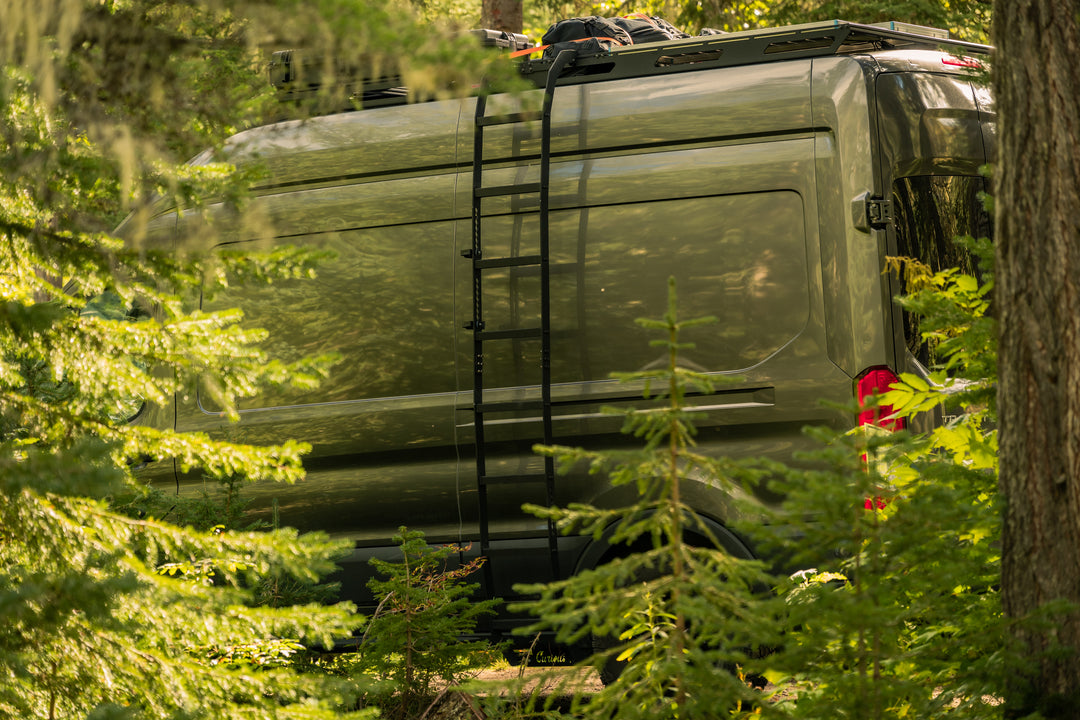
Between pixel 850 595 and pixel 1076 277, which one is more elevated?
pixel 1076 277

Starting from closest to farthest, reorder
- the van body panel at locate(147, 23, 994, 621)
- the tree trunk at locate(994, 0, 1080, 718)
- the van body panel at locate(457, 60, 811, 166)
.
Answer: the tree trunk at locate(994, 0, 1080, 718) → the van body panel at locate(147, 23, 994, 621) → the van body panel at locate(457, 60, 811, 166)

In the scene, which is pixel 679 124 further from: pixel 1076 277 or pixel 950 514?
pixel 950 514

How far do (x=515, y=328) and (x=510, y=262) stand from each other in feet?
1.02

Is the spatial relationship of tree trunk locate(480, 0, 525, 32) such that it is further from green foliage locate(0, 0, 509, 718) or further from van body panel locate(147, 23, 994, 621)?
green foliage locate(0, 0, 509, 718)

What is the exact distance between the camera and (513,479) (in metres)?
5.07

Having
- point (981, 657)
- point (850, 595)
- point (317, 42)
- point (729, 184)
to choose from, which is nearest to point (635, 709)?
point (850, 595)

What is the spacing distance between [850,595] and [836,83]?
2.72 metres

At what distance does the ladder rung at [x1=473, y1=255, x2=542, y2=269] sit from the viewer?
5012 millimetres

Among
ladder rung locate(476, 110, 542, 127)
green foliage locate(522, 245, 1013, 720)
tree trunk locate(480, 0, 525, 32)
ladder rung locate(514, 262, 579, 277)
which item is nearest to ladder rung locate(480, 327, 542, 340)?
ladder rung locate(514, 262, 579, 277)

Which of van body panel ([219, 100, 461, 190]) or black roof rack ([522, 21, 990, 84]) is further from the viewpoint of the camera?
van body panel ([219, 100, 461, 190])

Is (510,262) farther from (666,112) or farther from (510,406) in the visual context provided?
Answer: (666,112)

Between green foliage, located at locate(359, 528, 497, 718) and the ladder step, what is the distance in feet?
1.91

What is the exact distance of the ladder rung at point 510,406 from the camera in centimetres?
502

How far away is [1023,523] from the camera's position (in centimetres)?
292
